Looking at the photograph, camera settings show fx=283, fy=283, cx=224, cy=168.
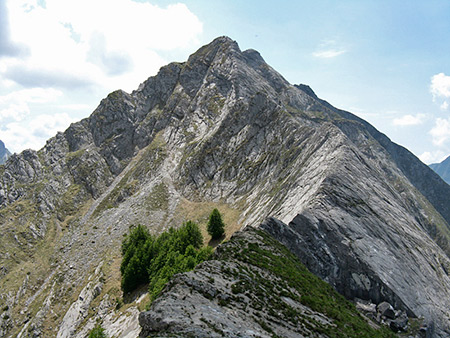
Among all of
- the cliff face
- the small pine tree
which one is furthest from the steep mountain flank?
the small pine tree

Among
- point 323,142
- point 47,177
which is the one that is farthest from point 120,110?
point 323,142

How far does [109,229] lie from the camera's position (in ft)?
276

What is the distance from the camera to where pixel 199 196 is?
8862 cm

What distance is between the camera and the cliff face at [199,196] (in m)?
37.1

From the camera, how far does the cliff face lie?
37094 millimetres

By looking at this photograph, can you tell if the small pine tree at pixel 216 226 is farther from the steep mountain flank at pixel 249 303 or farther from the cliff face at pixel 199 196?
the steep mountain flank at pixel 249 303

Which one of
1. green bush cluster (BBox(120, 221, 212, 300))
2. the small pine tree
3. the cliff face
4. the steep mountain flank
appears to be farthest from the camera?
the small pine tree

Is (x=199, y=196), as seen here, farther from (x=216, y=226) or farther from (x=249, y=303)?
(x=249, y=303)

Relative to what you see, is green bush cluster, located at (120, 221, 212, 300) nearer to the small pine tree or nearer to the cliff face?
the small pine tree

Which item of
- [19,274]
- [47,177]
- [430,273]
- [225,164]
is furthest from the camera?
[47,177]

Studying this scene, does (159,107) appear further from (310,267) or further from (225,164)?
(310,267)

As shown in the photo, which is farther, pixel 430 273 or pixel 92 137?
pixel 92 137

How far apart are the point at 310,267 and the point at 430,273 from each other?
68.6ft

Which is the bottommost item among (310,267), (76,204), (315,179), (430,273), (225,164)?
(430,273)
